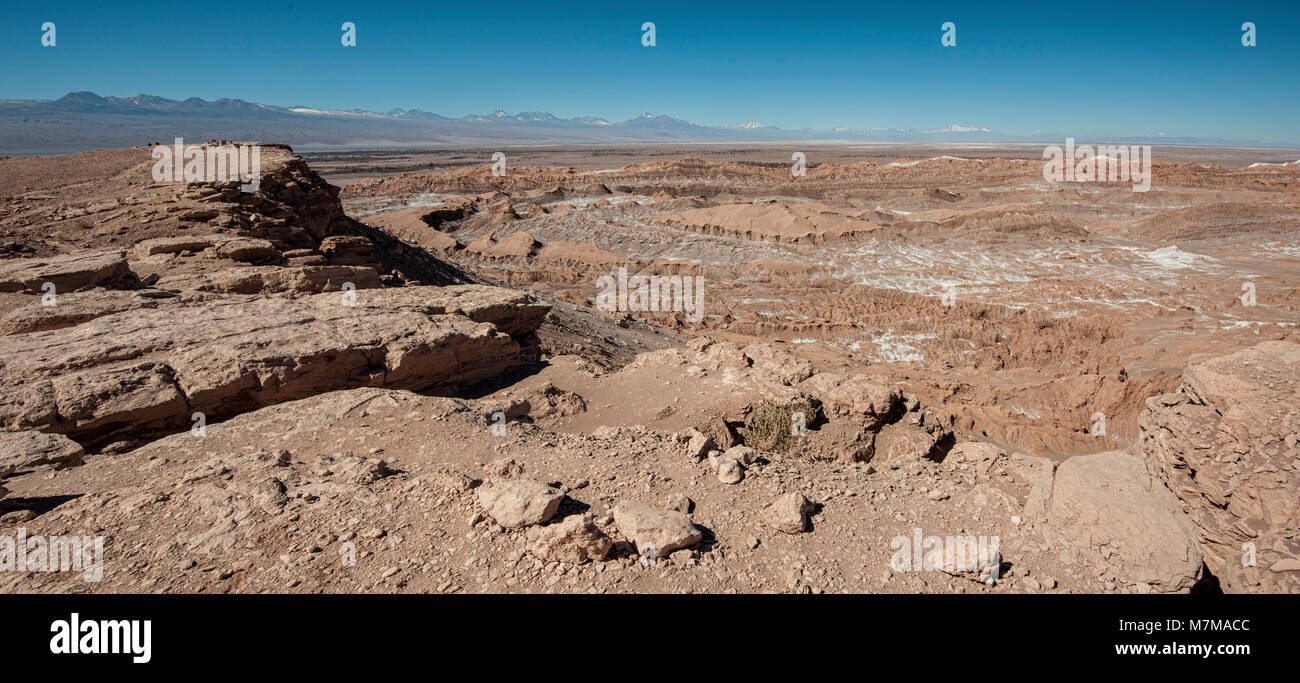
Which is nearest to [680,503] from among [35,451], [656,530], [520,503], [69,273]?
[656,530]

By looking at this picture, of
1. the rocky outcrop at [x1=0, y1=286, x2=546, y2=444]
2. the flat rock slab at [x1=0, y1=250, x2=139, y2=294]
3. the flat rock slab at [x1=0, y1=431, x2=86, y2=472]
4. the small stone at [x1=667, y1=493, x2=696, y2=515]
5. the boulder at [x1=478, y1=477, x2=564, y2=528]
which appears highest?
the flat rock slab at [x1=0, y1=250, x2=139, y2=294]

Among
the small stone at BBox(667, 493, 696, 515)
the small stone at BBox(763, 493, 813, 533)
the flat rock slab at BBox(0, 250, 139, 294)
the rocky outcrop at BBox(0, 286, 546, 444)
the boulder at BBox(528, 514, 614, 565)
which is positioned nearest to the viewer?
the boulder at BBox(528, 514, 614, 565)

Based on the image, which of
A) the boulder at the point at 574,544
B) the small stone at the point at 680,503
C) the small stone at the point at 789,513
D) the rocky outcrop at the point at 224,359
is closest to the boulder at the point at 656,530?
the boulder at the point at 574,544

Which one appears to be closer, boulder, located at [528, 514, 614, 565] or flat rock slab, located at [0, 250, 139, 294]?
boulder, located at [528, 514, 614, 565]

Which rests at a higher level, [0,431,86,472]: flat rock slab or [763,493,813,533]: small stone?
[0,431,86,472]: flat rock slab

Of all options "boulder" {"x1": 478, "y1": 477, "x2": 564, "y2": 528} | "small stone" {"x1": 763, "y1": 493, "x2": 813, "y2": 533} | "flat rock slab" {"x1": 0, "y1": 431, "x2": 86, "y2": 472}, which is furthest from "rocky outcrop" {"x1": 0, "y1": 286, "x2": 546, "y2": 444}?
"small stone" {"x1": 763, "y1": 493, "x2": 813, "y2": 533}

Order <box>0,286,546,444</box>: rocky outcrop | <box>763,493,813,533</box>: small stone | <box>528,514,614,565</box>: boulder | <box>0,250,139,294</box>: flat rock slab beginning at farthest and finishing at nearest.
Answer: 1. <box>0,250,139,294</box>: flat rock slab
2. <box>0,286,546,444</box>: rocky outcrop
3. <box>763,493,813,533</box>: small stone
4. <box>528,514,614,565</box>: boulder

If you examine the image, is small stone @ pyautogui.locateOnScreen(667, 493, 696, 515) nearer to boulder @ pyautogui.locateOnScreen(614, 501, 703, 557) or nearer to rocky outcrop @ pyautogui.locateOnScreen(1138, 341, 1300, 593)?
boulder @ pyautogui.locateOnScreen(614, 501, 703, 557)
